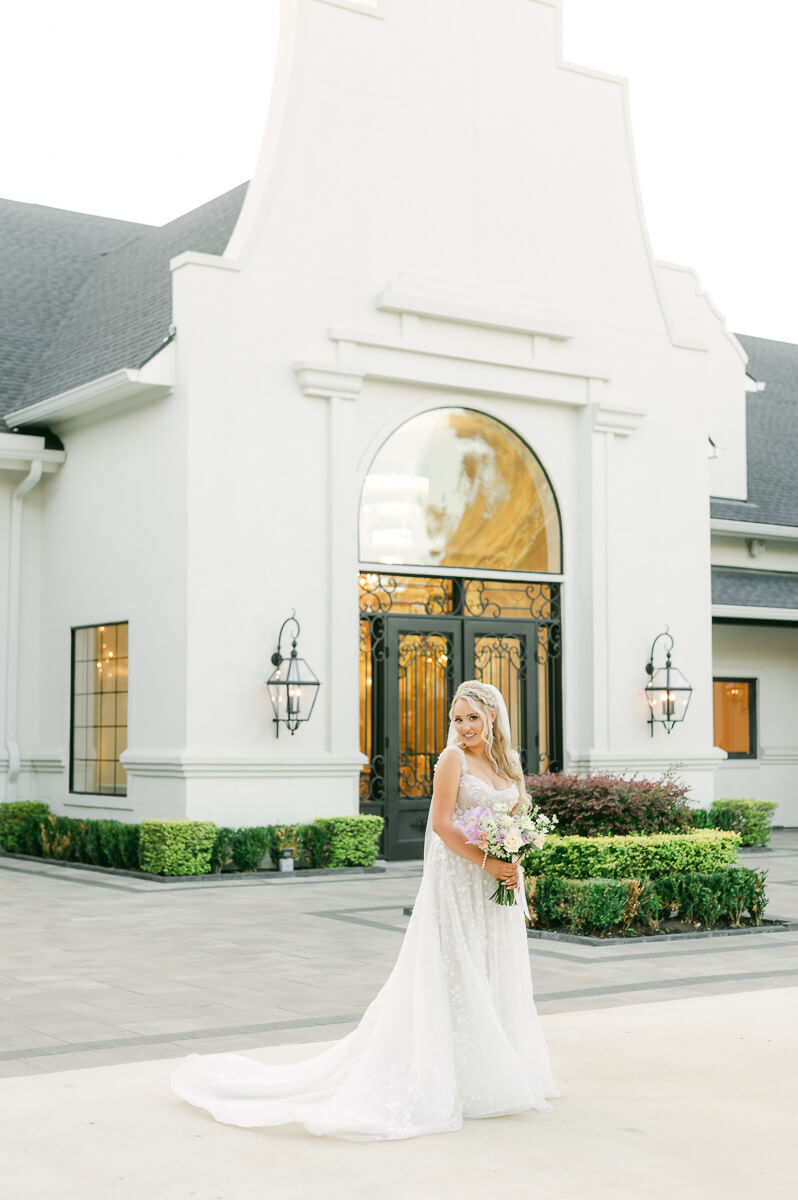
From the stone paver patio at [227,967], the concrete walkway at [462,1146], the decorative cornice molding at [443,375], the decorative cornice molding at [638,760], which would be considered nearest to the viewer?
the concrete walkway at [462,1146]

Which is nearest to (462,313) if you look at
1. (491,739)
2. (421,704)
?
(421,704)

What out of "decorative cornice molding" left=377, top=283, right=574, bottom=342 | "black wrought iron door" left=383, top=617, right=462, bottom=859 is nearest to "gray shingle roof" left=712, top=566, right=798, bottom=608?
"decorative cornice molding" left=377, top=283, right=574, bottom=342

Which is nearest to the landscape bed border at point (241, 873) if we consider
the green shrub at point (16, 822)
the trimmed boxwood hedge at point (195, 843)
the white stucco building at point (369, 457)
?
the trimmed boxwood hedge at point (195, 843)

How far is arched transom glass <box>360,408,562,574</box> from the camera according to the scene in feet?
60.4

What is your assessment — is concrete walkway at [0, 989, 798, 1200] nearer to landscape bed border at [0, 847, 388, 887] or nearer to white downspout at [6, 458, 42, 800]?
landscape bed border at [0, 847, 388, 887]

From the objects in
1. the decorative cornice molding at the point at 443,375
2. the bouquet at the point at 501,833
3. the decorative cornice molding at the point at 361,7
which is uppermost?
the decorative cornice molding at the point at 361,7

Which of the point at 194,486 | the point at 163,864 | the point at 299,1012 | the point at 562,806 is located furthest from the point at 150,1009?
the point at 194,486

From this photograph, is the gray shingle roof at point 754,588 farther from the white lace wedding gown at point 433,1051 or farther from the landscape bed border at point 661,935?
the white lace wedding gown at point 433,1051

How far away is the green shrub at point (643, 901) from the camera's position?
1172cm

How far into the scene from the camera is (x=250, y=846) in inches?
645

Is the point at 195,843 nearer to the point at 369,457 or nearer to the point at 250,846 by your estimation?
the point at 250,846

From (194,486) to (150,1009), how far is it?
8777 millimetres

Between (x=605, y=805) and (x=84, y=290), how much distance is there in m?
13.7

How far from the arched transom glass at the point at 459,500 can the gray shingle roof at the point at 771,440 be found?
5.73 meters
